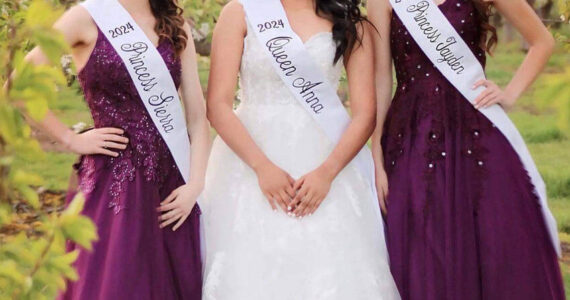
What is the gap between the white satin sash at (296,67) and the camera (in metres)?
3.49

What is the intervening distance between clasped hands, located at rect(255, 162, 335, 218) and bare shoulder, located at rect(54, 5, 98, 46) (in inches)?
31.0

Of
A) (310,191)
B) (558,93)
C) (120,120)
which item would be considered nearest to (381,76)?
(310,191)

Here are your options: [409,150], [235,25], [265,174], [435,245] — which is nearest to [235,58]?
[235,25]

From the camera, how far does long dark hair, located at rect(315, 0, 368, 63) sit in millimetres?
3498

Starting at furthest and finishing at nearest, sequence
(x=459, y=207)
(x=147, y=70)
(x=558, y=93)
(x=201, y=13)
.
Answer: (x=201, y=13) < (x=459, y=207) < (x=147, y=70) < (x=558, y=93)

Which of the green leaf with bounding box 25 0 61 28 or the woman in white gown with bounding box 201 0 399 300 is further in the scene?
the woman in white gown with bounding box 201 0 399 300

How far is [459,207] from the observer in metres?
3.47

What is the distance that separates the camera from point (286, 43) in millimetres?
3500

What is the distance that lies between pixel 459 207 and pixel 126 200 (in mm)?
1246

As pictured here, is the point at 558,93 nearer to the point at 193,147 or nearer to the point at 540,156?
the point at 193,147

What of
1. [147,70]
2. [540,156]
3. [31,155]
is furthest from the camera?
[540,156]

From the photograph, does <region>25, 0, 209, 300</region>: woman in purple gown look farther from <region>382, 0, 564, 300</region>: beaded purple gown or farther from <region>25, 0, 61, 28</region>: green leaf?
<region>25, 0, 61, 28</region>: green leaf

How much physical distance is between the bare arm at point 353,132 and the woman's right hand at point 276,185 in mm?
31

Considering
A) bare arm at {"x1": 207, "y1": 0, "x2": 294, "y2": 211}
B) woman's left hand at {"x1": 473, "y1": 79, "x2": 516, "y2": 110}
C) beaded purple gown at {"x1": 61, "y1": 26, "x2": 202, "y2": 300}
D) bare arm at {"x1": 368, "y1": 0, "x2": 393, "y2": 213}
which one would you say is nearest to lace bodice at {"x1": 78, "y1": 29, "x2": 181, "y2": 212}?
beaded purple gown at {"x1": 61, "y1": 26, "x2": 202, "y2": 300}
